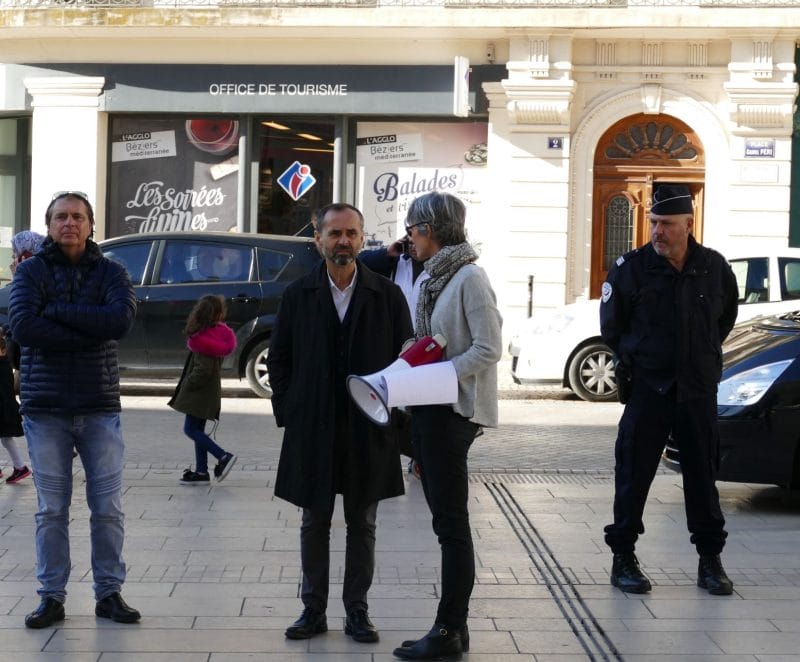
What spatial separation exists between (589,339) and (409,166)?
7.57 m

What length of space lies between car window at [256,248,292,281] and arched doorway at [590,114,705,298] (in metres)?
7.57

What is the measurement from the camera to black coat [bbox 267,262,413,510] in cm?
578

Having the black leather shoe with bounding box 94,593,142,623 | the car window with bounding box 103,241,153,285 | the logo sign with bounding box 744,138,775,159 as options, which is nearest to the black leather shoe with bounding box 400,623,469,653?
the black leather shoe with bounding box 94,593,142,623

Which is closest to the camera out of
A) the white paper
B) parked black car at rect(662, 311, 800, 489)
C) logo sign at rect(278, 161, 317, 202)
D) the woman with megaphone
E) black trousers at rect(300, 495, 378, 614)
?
the white paper

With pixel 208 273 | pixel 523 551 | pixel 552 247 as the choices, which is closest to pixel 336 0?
pixel 552 247

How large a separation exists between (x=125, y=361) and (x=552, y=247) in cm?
840

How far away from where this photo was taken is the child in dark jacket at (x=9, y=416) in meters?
9.66

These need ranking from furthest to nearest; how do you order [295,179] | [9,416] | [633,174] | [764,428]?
[295,179], [633,174], [9,416], [764,428]

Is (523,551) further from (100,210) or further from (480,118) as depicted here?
(100,210)

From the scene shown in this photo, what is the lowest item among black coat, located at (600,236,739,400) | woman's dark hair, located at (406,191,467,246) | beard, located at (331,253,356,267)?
black coat, located at (600,236,739,400)

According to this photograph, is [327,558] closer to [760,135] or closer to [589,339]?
[589,339]

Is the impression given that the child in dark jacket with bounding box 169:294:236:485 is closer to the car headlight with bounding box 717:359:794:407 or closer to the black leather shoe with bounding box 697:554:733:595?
the car headlight with bounding box 717:359:794:407

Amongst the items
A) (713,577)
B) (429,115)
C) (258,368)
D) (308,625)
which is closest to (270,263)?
(258,368)

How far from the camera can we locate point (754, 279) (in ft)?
52.5
